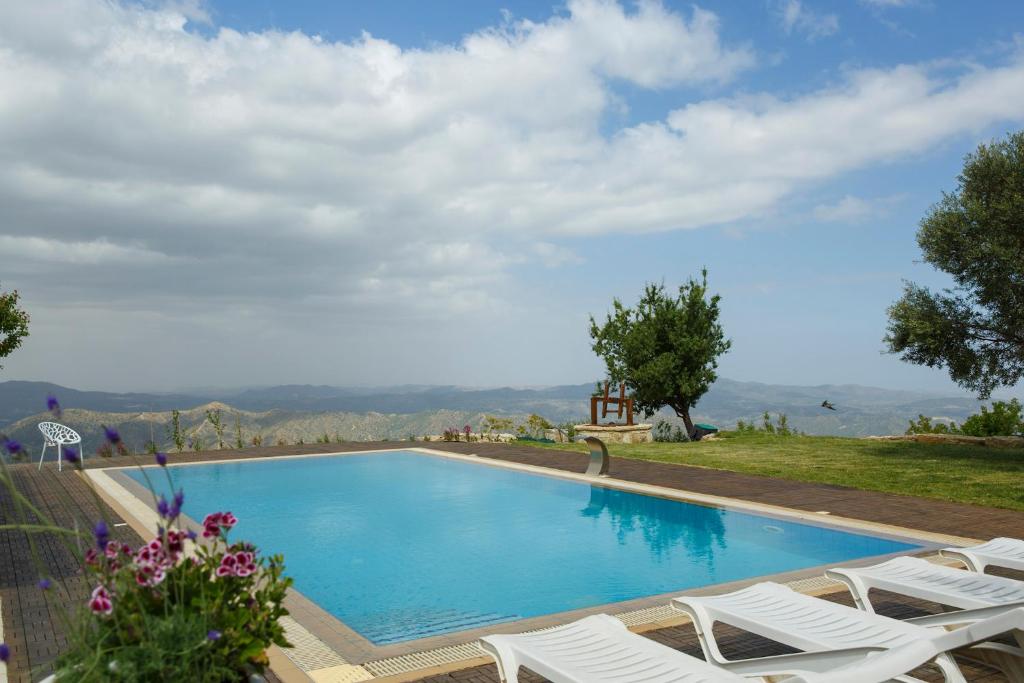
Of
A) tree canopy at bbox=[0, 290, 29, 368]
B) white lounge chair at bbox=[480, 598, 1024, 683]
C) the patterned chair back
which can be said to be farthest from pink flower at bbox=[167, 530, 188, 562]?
tree canopy at bbox=[0, 290, 29, 368]

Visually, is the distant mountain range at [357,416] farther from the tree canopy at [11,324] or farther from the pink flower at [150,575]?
the tree canopy at [11,324]

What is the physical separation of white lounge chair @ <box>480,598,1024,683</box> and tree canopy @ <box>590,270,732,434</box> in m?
18.8

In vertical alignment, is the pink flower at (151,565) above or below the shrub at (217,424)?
above

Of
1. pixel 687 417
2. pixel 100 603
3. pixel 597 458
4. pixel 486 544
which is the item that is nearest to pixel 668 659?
pixel 100 603

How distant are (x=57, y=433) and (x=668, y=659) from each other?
49.8ft

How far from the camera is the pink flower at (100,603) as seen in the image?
2.21m

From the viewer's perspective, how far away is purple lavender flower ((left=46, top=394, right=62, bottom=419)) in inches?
94.3

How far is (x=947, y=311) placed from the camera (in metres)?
15.4

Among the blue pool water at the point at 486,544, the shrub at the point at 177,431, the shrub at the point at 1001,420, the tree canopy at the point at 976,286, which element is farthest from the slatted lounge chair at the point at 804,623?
the shrub at the point at 177,431

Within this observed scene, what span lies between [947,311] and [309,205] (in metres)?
17.0

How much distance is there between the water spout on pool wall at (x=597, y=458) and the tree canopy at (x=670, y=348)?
9.34 m

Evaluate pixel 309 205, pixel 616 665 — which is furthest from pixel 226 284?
pixel 616 665

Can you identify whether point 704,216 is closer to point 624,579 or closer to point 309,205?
point 309,205

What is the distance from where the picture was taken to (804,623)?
155 inches
